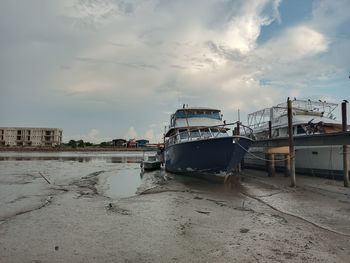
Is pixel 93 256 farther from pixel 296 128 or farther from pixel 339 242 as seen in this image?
pixel 296 128

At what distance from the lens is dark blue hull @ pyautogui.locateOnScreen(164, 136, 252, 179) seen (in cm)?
1786

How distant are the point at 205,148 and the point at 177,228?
10.6m

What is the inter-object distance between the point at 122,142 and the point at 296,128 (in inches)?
5122

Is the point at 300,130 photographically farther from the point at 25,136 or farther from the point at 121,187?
the point at 25,136

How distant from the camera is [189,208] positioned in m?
11.2

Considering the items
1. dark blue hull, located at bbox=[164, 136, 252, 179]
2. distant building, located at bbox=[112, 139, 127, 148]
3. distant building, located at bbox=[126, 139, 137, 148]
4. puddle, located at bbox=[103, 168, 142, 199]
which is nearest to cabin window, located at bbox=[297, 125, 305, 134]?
dark blue hull, located at bbox=[164, 136, 252, 179]

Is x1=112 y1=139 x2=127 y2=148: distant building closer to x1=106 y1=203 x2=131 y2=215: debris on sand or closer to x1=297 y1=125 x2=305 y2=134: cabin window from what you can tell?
x1=297 y1=125 x2=305 y2=134: cabin window

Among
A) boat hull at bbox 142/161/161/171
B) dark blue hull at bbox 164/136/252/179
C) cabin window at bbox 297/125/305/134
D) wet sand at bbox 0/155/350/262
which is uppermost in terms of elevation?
cabin window at bbox 297/125/305/134

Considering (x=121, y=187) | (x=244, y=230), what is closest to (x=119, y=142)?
(x=121, y=187)

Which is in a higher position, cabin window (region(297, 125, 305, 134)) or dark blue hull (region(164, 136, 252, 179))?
cabin window (region(297, 125, 305, 134))

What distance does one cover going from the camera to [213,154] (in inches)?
730

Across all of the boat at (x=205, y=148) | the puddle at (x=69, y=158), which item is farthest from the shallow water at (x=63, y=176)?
the puddle at (x=69, y=158)

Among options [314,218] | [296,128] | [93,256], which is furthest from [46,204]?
[296,128]

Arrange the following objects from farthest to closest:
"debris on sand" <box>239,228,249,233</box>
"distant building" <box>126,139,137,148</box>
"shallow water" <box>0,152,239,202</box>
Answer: "distant building" <box>126,139,137,148</box>, "shallow water" <box>0,152,239,202</box>, "debris on sand" <box>239,228,249,233</box>
